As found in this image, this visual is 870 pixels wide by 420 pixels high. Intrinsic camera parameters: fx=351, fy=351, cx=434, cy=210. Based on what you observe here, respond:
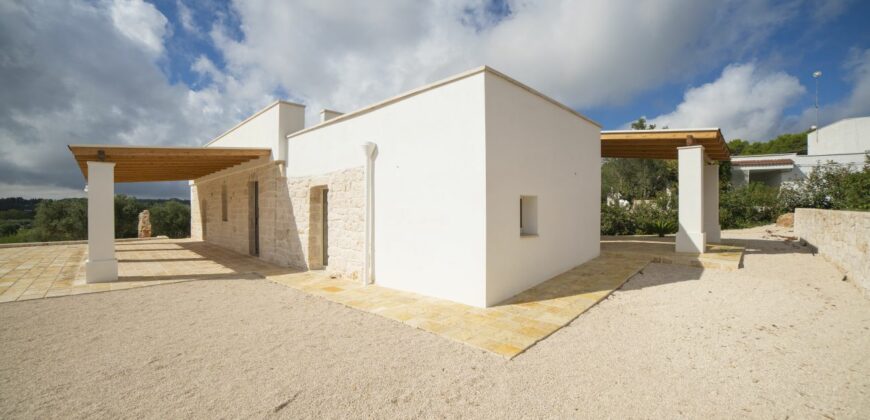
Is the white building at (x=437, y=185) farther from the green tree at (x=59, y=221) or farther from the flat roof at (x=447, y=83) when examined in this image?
the green tree at (x=59, y=221)

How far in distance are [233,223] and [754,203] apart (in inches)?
863

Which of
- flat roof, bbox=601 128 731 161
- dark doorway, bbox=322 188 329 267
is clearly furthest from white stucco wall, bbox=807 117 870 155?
dark doorway, bbox=322 188 329 267

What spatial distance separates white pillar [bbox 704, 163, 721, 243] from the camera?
410 inches

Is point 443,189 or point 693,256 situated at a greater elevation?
point 443,189

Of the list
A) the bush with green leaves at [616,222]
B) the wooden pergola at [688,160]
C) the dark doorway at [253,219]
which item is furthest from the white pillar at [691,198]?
the dark doorway at [253,219]

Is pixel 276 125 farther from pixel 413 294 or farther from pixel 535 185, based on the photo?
pixel 535 185

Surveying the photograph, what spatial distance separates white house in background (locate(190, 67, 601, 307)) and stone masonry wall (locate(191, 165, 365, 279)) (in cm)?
4

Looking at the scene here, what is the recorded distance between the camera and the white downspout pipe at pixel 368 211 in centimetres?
606

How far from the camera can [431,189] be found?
518 cm

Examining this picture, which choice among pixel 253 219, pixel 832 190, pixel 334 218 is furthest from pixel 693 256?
pixel 832 190

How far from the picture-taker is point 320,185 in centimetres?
734

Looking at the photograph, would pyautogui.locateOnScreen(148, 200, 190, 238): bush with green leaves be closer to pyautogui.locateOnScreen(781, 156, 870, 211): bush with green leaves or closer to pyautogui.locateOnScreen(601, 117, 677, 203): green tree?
pyautogui.locateOnScreen(601, 117, 677, 203): green tree

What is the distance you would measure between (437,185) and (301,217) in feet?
13.5

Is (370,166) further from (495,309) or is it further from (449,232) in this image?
(495,309)
